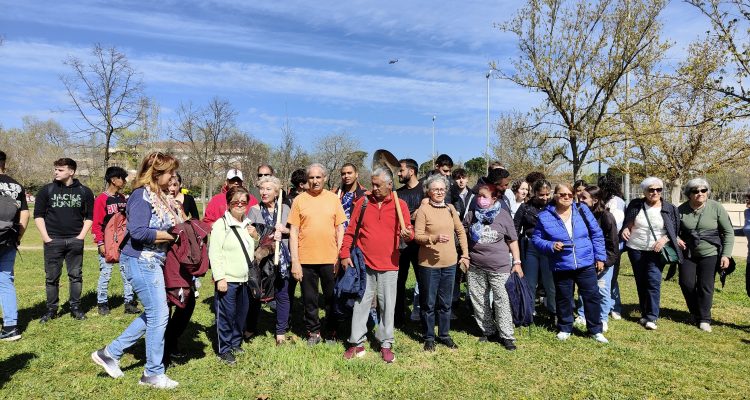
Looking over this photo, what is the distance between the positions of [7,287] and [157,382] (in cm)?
264

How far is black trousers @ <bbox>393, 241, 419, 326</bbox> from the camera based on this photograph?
5518 mm

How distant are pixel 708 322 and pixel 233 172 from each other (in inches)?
260

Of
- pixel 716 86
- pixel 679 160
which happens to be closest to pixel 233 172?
pixel 716 86

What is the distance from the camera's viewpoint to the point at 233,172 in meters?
5.95

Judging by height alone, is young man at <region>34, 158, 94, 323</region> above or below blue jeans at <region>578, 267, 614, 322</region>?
above

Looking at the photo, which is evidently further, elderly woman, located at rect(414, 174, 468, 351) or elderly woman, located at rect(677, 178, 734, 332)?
elderly woman, located at rect(677, 178, 734, 332)

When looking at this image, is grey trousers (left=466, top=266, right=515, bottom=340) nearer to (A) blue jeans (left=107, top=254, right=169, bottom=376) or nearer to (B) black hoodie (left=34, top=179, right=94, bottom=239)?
(A) blue jeans (left=107, top=254, right=169, bottom=376)

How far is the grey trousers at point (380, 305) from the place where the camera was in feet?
15.5

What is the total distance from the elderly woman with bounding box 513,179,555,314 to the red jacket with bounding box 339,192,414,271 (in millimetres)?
2074

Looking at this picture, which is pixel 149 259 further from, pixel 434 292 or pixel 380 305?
pixel 434 292

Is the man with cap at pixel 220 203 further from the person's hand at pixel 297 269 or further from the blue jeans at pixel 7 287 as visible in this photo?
the blue jeans at pixel 7 287

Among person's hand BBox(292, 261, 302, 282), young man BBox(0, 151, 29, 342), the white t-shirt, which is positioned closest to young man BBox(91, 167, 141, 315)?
young man BBox(0, 151, 29, 342)

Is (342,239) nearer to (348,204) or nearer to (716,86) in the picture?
(348,204)

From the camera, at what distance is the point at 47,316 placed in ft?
19.4
